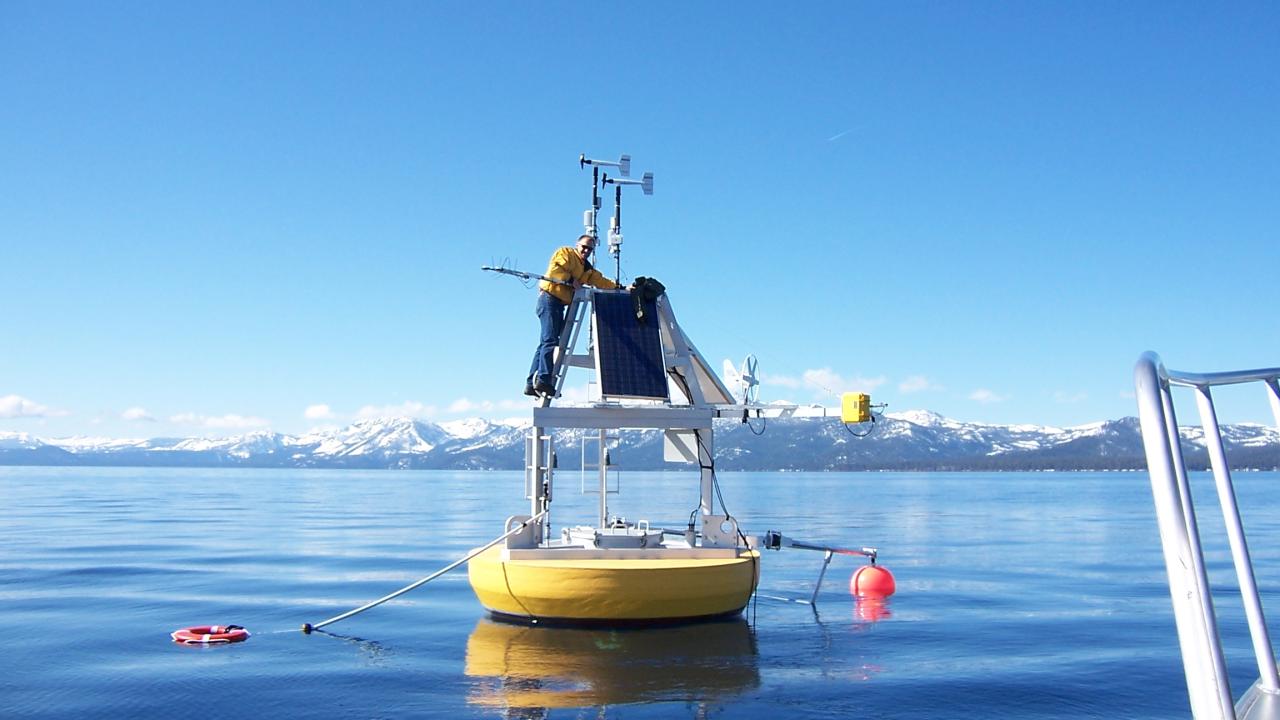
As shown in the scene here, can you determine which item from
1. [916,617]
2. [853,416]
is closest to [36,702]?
[853,416]


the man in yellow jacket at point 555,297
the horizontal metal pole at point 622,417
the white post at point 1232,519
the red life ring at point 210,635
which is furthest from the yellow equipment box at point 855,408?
the white post at point 1232,519

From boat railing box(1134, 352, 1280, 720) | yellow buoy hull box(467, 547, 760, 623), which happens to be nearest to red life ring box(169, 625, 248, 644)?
yellow buoy hull box(467, 547, 760, 623)

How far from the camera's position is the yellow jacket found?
21922mm

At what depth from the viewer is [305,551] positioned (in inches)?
1475

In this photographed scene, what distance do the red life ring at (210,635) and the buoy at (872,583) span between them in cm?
1432

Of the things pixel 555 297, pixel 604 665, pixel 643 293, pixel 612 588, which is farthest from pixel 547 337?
pixel 604 665

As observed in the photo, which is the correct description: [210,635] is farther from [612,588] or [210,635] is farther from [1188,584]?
[1188,584]

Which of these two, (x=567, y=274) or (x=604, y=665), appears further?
(x=567, y=274)

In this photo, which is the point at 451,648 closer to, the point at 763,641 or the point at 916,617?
the point at 763,641

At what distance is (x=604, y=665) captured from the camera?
16281 mm

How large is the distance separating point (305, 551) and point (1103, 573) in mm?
27544

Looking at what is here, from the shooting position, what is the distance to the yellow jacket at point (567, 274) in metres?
21.9

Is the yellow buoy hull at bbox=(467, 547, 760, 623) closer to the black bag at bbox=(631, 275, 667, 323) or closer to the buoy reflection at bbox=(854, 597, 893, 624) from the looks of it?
the buoy reflection at bbox=(854, 597, 893, 624)

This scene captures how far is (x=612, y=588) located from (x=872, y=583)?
9.62m
